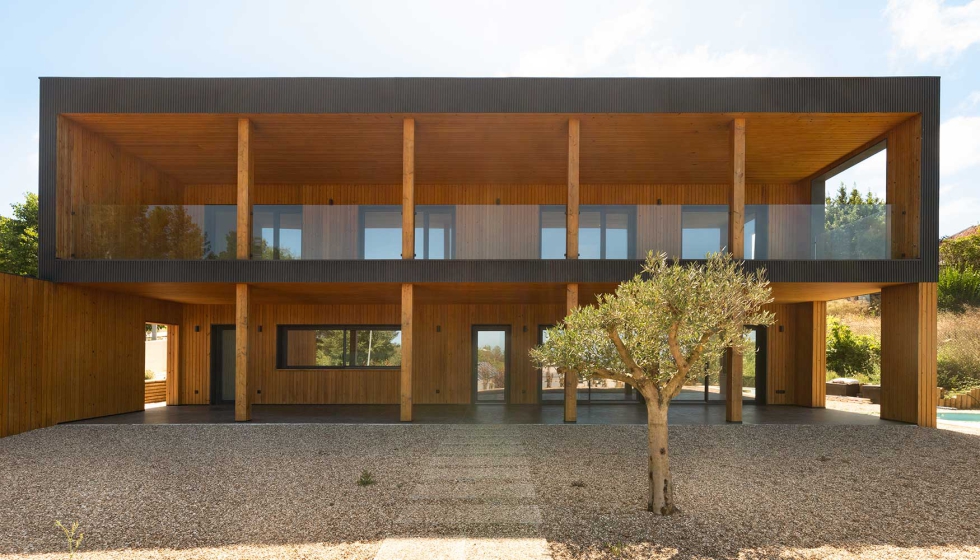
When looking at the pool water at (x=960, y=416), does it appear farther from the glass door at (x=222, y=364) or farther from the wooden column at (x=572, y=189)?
the glass door at (x=222, y=364)

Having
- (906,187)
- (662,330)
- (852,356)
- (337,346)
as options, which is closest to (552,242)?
(662,330)

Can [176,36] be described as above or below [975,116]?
below

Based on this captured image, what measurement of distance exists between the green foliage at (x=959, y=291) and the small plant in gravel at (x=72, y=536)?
26.3 m

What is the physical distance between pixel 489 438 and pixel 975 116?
3395 inches

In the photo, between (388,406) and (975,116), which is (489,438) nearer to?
(388,406)

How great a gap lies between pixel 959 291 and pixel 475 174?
20374 millimetres

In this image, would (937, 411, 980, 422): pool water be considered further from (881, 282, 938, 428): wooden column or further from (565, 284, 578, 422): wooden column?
(565, 284, 578, 422): wooden column

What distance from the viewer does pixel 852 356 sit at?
18344 mm

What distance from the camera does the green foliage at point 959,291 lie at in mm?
20531

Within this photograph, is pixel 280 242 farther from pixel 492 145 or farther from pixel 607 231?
pixel 607 231

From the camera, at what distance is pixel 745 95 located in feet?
30.9

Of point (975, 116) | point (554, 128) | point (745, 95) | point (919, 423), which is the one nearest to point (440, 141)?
point (554, 128)

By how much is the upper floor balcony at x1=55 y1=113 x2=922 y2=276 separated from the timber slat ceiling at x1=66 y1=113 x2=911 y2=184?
42 millimetres

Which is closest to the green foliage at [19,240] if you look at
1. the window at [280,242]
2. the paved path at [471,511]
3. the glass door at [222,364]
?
the glass door at [222,364]
